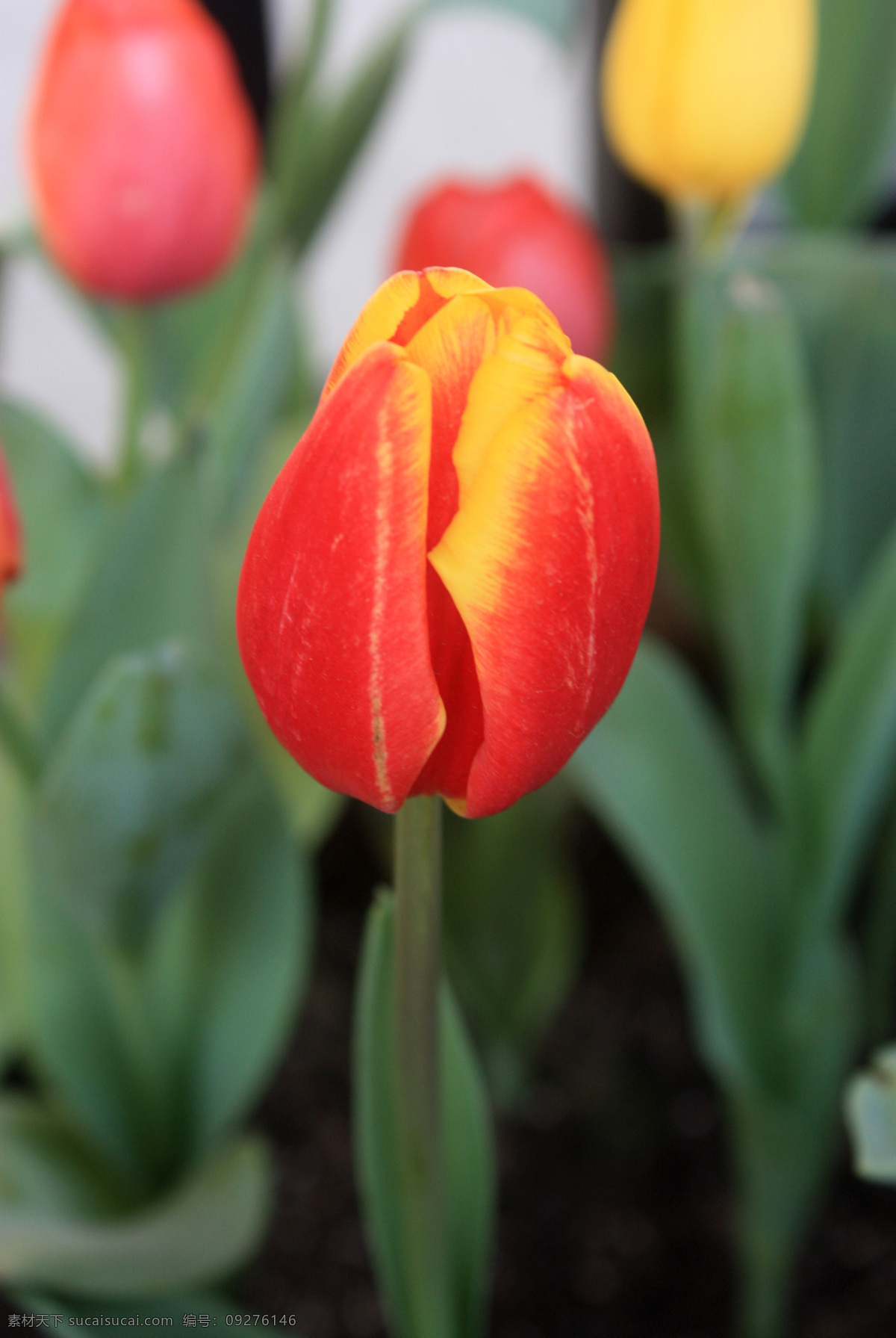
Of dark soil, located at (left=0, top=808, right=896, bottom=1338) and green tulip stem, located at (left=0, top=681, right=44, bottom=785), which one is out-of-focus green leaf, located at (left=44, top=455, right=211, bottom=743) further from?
dark soil, located at (left=0, top=808, right=896, bottom=1338)

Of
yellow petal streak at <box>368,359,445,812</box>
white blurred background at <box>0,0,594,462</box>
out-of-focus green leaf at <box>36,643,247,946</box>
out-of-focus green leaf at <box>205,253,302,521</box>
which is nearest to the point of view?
yellow petal streak at <box>368,359,445,812</box>

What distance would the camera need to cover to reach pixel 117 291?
32 centimetres

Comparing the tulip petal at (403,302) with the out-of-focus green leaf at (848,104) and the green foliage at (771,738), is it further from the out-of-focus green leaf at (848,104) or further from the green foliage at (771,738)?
the out-of-focus green leaf at (848,104)

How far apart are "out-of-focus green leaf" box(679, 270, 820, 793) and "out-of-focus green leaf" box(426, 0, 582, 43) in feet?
0.32

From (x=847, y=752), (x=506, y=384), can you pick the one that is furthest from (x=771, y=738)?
(x=506, y=384)

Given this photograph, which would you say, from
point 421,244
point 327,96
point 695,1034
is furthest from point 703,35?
point 695,1034

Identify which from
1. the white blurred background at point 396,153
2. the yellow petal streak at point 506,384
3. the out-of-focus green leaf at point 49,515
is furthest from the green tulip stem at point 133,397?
the white blurred background at point 396,153

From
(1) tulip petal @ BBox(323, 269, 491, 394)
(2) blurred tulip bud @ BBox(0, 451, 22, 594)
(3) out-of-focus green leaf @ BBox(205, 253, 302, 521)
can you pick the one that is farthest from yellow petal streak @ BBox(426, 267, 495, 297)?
(3) out-of-focus green leaf @ BBox(205, 253, 302, 521)

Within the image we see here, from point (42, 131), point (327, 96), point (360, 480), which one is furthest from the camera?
point (327, 96)

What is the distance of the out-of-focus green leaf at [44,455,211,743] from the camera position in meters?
0.31

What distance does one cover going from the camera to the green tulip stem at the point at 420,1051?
17cm

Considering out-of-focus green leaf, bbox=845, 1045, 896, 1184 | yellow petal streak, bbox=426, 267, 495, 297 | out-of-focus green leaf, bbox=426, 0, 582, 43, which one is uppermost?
yellow petal streak, bbox=426, 267, 495, 297

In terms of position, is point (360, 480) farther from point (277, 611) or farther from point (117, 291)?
point (117, 291)

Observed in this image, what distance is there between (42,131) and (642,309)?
237 millimetres
